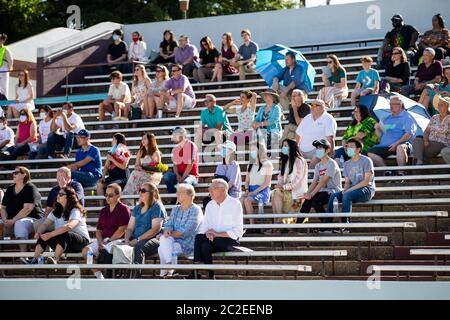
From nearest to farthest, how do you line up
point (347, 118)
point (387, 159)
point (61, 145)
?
point (387, 159), point (347, 118), point (61, 145)

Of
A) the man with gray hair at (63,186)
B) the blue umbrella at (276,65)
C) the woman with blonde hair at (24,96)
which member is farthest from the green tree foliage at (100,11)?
the man with gray hair at (63,186)

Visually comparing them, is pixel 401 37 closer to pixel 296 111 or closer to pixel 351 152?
pixel 296 111

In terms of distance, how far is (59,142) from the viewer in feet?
64.1

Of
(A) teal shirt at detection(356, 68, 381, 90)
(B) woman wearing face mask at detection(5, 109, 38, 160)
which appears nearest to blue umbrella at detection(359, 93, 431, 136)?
(A) teal shirt at detection(356, 68, 381, 90)

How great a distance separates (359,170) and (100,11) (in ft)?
72.0

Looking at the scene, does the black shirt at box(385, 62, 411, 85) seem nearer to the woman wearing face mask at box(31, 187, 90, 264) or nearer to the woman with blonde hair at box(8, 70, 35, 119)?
the woman wearing face mask at box(31, 187, 90, 264)

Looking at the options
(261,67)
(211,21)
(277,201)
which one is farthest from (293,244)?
(211,21)

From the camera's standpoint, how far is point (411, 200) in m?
14.5

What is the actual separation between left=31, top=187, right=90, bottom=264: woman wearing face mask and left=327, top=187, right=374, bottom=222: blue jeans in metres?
3.16

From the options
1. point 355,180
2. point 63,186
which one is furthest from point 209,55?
point 355,180

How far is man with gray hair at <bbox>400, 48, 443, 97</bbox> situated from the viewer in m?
17.8

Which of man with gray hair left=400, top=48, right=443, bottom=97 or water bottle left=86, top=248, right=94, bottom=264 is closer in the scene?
water bottle left=86, top=248, right=94, bottom=264
